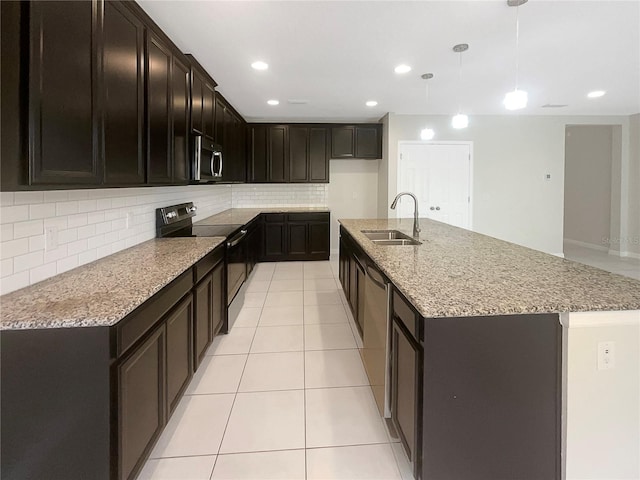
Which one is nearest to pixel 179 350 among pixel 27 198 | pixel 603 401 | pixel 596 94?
pixel 27 198

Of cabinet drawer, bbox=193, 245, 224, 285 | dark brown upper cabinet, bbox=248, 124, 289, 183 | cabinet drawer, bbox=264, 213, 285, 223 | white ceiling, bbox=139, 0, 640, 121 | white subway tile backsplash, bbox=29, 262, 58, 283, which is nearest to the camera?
white subway tile backsplash, bbox=29, 262, 58, 283

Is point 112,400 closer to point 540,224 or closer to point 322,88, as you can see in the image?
point 322,88

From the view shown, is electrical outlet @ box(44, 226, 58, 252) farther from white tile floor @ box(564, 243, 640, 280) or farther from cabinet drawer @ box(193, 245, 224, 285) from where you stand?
white tile floor @ box(564, 243, 640, 280)

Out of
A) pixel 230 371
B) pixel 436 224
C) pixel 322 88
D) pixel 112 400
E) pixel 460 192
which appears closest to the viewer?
pixel 112 400

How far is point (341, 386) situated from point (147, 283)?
1.42 metres

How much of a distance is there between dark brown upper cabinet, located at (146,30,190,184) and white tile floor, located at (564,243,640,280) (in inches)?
227

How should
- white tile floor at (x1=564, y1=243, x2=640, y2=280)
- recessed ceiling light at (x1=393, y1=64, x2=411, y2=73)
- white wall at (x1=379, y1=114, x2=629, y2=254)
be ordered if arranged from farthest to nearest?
white wall at (x1=379, y1=114, x2=629, y2=254), white tile floor at (x1=564, y1=243, x2=640, y2=280), recessed ceiling light at (x1=393, y1=64, x2=411, y2=73)

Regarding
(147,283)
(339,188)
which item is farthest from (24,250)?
(339,188)

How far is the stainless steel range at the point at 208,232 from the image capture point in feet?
10.3

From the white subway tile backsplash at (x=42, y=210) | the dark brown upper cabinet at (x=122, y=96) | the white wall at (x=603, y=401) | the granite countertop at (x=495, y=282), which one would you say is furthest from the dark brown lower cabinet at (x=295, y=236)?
the white wall at (x=603, y=401)

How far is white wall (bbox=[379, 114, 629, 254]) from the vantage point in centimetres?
604

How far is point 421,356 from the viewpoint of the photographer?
54.9 inches

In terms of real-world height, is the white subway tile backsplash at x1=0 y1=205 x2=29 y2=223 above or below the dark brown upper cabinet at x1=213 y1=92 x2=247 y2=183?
below

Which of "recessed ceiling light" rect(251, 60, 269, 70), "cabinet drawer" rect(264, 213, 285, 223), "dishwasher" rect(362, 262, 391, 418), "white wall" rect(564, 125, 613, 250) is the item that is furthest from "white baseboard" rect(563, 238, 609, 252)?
"recessed ceiling light" rect(251, 60, 269, 70)
